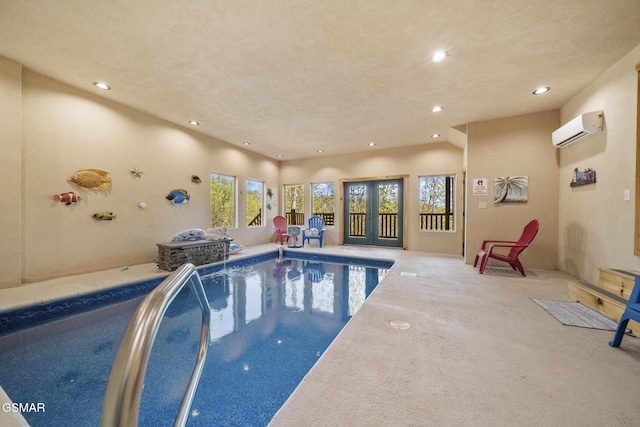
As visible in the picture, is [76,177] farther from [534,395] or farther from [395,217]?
[395,217]

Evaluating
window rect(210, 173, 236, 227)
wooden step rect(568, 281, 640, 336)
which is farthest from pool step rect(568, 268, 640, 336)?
window rect(210, 173, 236, 227)

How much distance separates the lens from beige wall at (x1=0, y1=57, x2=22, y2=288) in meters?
3.15

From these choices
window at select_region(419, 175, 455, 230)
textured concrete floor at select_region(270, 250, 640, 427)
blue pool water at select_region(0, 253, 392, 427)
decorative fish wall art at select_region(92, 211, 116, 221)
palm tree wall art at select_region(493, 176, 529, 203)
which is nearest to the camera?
textured concrete floor at select_region(270, 250, 640, 427)

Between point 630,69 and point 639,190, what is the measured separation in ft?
4.76

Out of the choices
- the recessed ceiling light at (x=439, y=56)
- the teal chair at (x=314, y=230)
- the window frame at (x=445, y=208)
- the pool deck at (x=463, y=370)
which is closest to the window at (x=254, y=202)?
the teal chair at (x=314, y=230)

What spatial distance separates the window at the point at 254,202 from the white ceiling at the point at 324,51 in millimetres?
3170

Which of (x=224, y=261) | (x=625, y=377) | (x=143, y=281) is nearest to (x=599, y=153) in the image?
(x=625, y=377)

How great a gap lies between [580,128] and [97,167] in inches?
296

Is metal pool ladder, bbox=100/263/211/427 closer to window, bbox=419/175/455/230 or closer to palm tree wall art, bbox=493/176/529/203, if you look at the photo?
palm tree wall art, bbox=493/176/529/203

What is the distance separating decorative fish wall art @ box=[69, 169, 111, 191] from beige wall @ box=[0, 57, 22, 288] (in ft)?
1.97

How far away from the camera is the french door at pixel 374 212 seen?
23.3ft

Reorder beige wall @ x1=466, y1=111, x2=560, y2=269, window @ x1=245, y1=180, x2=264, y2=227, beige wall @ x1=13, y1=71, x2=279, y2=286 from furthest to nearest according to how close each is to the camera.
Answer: window @ x1=245, y1=180, x2=264, y2=227
beige wall @ x1=466, y1=111, x2=560, y2=269
beige wall @ x1=13, y1=71, x2=279, y2=286

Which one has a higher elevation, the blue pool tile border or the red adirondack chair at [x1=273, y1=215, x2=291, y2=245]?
the red adirondack chair at [x1=273, y1=215, x2=291, y2=245]

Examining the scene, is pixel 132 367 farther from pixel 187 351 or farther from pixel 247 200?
pixel 247 200
